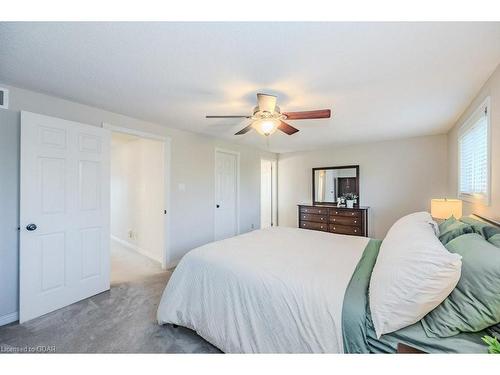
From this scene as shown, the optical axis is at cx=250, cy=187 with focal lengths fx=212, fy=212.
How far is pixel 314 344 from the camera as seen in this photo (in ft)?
3.82

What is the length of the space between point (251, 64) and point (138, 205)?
345 cm

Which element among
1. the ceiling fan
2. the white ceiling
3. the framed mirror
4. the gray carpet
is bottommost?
the gray carpet

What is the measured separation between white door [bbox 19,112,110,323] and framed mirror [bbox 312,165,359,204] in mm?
4064

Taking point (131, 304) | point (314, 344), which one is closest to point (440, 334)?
point (314, 344)

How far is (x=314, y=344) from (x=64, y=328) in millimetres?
2134

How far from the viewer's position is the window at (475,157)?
1894 millimetres

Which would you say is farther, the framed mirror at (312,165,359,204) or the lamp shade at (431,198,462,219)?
the framed mirror at (312,165,359,204)

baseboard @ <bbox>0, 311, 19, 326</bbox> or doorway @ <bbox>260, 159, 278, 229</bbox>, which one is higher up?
doorway @ <bbox>260, 159, 278, 229</bbox>

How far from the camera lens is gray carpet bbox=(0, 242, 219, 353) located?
1.64 m

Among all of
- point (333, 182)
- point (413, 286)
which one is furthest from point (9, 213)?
point (333, 182)

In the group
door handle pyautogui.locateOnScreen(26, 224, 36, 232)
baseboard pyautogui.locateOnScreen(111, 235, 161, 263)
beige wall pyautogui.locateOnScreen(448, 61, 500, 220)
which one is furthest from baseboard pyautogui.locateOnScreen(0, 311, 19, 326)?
beige wall pyautogui.locateOnScreen(448, 61, 500, 220)

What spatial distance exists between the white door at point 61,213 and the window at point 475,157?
152 inches

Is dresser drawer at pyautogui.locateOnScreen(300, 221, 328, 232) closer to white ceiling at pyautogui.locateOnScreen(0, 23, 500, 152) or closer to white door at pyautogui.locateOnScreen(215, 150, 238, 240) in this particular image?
white door at pyautogui.locateOnScreen(215, 150, 238, 240)
